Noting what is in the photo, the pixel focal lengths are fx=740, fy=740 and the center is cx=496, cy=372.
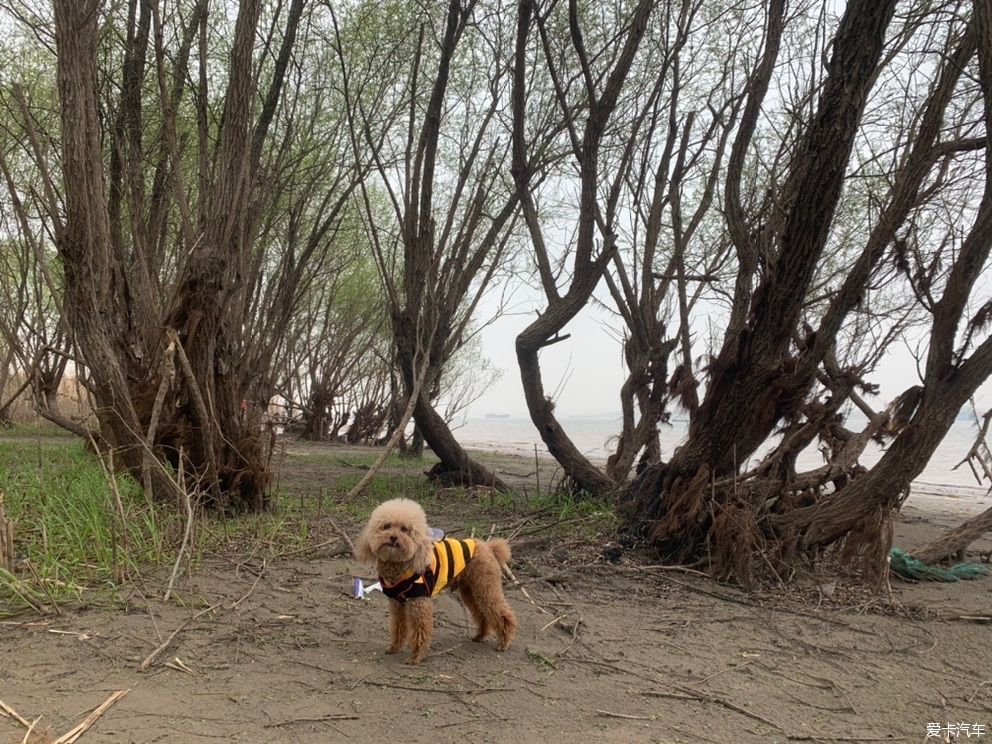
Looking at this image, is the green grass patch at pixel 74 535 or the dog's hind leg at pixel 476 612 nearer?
the dog's hind leg at pixel 476 612

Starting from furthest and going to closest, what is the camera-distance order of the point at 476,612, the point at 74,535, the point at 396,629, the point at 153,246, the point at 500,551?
the point at 153,246, the point at 74,535, the point at 500,551, the point at 476,612, the point at 396,629

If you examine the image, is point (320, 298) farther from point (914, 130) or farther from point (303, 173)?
point (914, 130)

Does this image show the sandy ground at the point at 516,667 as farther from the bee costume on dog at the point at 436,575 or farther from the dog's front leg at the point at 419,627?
the bee costume on dog at the point at 436,575

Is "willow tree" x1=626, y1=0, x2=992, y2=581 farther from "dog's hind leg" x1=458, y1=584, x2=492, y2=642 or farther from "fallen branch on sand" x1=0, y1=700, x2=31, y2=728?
"fallen branch on sand" x1=0, y1=700, x2=31, y2=728

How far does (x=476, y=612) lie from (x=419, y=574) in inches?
17.8

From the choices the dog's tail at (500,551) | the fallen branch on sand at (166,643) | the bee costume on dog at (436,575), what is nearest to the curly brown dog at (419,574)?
the bee costume on dog at (436,575)

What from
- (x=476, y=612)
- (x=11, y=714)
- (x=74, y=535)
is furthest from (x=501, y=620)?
(x=74, y=535)

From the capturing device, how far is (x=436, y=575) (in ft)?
11.8

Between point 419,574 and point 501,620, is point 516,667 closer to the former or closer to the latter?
point 501,620

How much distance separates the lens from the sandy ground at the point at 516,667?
2898mm

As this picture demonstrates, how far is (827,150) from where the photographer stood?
480cm

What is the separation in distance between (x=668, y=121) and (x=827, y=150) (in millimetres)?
4370

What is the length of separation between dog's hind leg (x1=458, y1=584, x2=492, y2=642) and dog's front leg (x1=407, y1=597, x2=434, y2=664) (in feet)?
0.96

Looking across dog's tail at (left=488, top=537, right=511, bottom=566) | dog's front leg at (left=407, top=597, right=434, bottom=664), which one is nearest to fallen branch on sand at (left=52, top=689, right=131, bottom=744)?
dog's front leg at (left=407, top=597, right=434, bottom=664)
